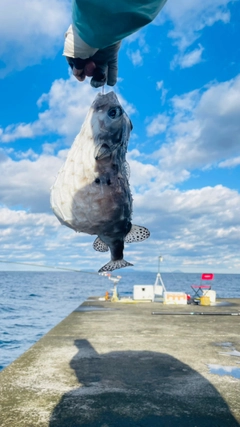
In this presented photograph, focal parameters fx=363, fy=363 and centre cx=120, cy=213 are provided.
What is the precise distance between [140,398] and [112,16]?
754cm

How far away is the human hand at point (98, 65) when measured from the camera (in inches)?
88.2

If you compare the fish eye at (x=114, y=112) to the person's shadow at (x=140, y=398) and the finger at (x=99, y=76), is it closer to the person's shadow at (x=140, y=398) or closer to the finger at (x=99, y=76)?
the finger at (x=99, y=76)

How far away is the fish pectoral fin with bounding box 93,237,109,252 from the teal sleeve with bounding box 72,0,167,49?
3.93 feet

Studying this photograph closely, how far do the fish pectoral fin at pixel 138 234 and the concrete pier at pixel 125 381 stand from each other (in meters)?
5.30

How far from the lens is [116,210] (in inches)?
78.5

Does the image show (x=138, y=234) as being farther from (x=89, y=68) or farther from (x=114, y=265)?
(x=89, y=68)

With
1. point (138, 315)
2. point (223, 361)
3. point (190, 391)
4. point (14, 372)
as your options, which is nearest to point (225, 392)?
point (190, 391)

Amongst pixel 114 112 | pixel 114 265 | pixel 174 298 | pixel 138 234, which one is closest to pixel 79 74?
pixel 114 112

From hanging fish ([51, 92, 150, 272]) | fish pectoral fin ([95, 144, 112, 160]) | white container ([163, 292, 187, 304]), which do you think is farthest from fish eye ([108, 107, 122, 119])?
white container ([163, 292, 187, 304])

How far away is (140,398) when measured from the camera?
7547mm

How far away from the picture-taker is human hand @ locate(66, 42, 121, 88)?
2.24 meters

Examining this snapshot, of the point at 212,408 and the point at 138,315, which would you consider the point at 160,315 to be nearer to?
the point at 138,315

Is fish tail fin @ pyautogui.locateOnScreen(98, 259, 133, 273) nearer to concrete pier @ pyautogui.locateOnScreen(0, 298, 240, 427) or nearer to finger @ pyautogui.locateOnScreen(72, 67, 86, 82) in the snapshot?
finger @ pyautogui.locateOnScreen(72, 67, 86, 82)

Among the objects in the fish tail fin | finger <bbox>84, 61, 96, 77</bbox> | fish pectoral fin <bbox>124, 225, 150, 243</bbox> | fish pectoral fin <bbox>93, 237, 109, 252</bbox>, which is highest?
finger <bbox>84, 61, 96, 77</bbox>
